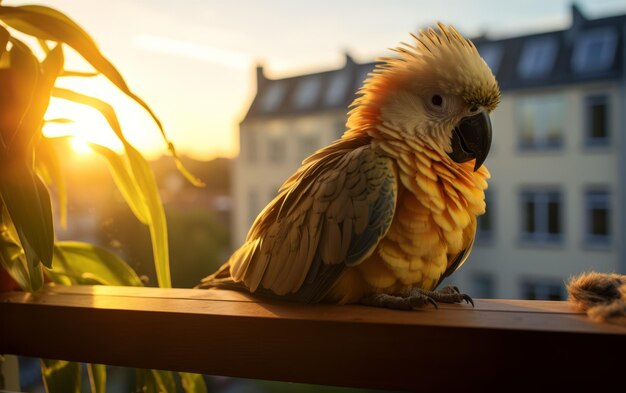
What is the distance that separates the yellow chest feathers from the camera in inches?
25.9

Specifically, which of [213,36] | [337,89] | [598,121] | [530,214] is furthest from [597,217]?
[213,36]

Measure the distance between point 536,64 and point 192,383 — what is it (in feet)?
19.6

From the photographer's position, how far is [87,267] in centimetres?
93

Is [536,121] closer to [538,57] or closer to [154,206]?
[538,57]

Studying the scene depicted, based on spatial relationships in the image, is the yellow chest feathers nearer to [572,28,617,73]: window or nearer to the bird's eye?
the bird's eye

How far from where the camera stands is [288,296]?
68 cm

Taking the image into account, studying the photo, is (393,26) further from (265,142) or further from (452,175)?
(265,142)

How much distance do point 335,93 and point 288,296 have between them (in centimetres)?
575

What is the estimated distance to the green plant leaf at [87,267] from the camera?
0.90 metres

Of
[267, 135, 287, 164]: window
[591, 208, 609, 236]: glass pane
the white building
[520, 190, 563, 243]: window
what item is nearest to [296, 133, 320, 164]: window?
the white building

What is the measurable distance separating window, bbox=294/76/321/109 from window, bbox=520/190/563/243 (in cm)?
280

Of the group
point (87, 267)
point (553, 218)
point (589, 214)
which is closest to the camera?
point (87, 267)

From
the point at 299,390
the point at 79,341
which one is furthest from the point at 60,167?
the point at 299,390

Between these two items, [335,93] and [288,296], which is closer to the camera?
[288,296]
